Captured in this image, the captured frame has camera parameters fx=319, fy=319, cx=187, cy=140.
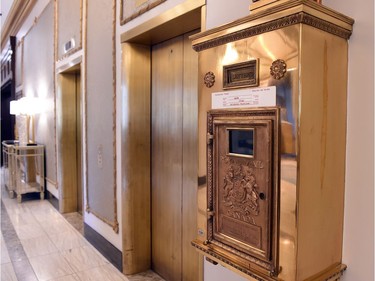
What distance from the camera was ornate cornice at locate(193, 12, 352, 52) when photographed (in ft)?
3.35

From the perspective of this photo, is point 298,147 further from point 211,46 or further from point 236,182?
point 211,46

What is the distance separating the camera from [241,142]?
1.23 m

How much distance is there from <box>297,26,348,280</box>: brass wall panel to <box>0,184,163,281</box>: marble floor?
1915 millimetres

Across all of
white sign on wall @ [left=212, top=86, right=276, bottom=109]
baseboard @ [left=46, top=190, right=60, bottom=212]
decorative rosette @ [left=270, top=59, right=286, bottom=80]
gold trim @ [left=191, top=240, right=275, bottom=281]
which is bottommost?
baseboard @ [left=46, top=190, right=60, bottom=212]

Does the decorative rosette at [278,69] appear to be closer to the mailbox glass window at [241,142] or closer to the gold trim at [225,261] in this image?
the mailbox glass window at [241,142]

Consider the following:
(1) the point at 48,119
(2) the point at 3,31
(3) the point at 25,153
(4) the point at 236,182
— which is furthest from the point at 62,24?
(2) the point at 3,31

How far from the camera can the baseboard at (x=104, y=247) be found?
115 inches

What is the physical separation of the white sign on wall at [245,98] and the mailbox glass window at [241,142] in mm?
101

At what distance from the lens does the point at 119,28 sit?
2.81 metres

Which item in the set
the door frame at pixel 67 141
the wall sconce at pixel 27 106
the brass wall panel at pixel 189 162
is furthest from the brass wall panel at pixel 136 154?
the wall sconce at pixel 27 106

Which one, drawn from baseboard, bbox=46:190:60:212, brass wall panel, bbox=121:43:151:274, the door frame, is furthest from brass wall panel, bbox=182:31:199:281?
baseboard, bbox=46:190:60:212

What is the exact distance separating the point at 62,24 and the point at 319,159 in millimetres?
4281

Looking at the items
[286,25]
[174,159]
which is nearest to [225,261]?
[286,25]

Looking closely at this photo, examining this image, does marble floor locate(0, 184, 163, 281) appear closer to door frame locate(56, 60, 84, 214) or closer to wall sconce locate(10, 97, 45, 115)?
door frame locate(56, 60, 84, 214)
